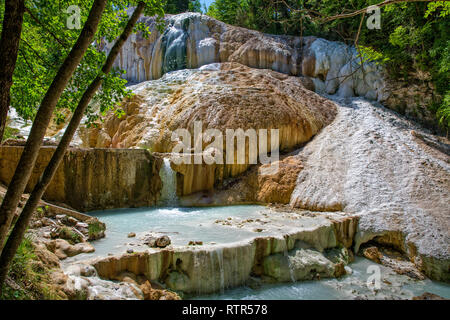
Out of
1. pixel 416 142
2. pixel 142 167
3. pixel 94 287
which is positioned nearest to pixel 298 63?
pixel 416 142

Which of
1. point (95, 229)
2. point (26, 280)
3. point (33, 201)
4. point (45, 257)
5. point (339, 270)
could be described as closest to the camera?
point (33, 201)

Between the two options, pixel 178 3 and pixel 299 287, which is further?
pixel 178 3

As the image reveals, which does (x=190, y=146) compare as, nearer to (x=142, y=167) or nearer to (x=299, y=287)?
(x=142, y=167)

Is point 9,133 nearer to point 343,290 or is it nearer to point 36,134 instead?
point 36,134

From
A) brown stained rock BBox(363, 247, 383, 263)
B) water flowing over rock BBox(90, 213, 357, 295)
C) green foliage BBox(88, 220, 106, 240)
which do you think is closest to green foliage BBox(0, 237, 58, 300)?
water flowing over rock BBox(90, 213, 357, 295)

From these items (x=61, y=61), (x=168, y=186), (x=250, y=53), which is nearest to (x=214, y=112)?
(x=168, y=186)

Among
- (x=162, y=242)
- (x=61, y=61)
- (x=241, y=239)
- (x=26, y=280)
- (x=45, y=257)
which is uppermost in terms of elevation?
(x=61, y=61)

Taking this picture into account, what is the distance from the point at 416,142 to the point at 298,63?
8.63m

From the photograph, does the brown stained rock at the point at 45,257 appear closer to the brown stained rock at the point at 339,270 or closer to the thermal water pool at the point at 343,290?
the thermal water pool at the point at 343,290

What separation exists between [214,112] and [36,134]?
918 cm

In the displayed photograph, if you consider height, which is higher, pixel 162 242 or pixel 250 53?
pixel 250 53

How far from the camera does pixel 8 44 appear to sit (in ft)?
7.32

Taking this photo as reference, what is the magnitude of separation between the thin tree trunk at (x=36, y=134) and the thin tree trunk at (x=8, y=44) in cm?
26
